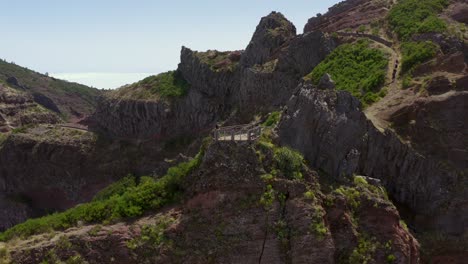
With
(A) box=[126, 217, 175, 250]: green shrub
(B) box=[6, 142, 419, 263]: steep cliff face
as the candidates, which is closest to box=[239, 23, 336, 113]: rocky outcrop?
(B) box=[6, 142, 419, 263]: steep cliff face

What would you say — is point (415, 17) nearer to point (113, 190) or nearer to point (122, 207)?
point (113, 190)

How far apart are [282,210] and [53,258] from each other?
9.68 meters

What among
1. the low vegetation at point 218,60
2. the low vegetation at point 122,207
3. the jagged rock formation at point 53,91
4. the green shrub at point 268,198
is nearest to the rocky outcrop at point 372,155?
the green shrub at point 268,198

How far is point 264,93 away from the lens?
167 feet

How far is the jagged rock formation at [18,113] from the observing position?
72438mm

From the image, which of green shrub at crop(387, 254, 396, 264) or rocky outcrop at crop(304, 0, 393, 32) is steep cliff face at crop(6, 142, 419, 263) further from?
rocky outcrop at crop(304, 0, 393, 32)

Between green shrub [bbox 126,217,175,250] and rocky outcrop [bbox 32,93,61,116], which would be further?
rocky outcrop [bbox 32,93,61,116]

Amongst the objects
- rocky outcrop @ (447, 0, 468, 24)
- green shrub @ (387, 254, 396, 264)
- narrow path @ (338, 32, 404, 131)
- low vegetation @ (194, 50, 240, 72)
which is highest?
rocky outcrop @ (447, 0, 468, 24)


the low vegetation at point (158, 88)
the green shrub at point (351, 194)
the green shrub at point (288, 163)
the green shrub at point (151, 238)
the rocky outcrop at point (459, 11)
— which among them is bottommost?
the green shrub at point (151, 238)

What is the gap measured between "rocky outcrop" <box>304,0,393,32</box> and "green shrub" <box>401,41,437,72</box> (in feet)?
41.5

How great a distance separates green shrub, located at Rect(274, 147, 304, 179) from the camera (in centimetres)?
2137

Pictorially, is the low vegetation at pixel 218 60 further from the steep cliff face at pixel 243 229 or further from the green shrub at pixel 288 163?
the steep cliff face at pixel 243 229

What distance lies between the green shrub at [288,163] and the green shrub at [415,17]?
1027 inches

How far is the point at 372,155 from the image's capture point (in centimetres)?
2877
